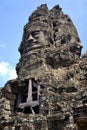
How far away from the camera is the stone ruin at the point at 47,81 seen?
2231 cm

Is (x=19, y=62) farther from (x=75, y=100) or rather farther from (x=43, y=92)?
(x=75, y=100)

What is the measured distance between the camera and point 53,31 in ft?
108

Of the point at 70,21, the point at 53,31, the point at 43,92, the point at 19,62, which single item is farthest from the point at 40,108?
the point at 70,21

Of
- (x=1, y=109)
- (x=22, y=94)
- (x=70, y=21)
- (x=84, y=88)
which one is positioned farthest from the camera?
(x=70, y=21)

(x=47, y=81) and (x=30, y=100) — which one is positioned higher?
(x=47, y=81)

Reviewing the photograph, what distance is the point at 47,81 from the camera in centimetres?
2611

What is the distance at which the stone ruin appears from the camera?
22.3 metres

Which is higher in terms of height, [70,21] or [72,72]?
[70,21]

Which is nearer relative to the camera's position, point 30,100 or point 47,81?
point 47,81

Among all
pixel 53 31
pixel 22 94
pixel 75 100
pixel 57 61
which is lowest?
pixel 75 100

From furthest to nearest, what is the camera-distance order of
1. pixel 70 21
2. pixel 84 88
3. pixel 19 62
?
pixel 70 21
pixel 19 62
pixel 84 88

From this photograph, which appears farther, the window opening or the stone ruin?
the window opening

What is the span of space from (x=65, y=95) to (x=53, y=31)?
35.3ft

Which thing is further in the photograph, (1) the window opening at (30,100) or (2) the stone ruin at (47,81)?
(1) the window opening at (30,100)
